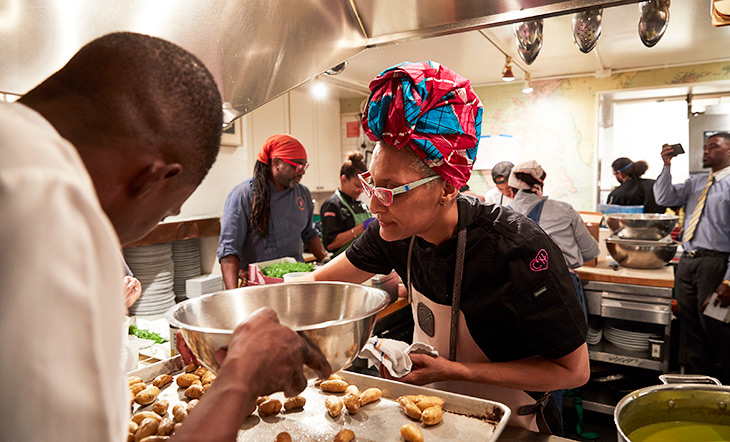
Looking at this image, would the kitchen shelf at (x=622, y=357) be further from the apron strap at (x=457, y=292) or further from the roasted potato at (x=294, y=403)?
the roasted potato at (x=294, y=403)

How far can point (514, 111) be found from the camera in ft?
22.0

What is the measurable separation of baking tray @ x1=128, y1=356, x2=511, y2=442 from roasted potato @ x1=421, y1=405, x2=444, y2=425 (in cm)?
2

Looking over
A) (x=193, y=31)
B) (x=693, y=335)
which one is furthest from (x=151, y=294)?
(x=693, y=335)

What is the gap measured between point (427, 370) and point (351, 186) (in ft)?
9.25

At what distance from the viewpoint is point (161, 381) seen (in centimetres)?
138

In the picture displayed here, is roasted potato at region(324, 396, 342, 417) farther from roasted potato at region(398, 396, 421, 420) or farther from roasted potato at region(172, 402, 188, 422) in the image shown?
roasted potato at region(172, 402, 188, 422)

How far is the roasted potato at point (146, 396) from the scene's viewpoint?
4.10ft

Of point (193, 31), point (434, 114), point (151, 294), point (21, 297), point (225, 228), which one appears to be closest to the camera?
point (21, 297)

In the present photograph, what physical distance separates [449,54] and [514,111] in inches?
75.7

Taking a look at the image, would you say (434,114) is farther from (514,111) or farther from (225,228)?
(514,111)

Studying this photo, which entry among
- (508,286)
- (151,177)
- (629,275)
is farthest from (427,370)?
(629,275)

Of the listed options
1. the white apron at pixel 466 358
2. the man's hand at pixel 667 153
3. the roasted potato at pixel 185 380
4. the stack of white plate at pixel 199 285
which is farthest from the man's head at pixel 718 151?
the stack of white plate at pixel 199 285

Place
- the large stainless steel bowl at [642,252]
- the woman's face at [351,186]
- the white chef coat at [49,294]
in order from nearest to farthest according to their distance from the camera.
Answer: the white chef coat at [49,294] < the large stainless steel bowl at [642,252] < the woman's face at [351,186]

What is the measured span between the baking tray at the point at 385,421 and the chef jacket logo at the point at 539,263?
371 millimetres
